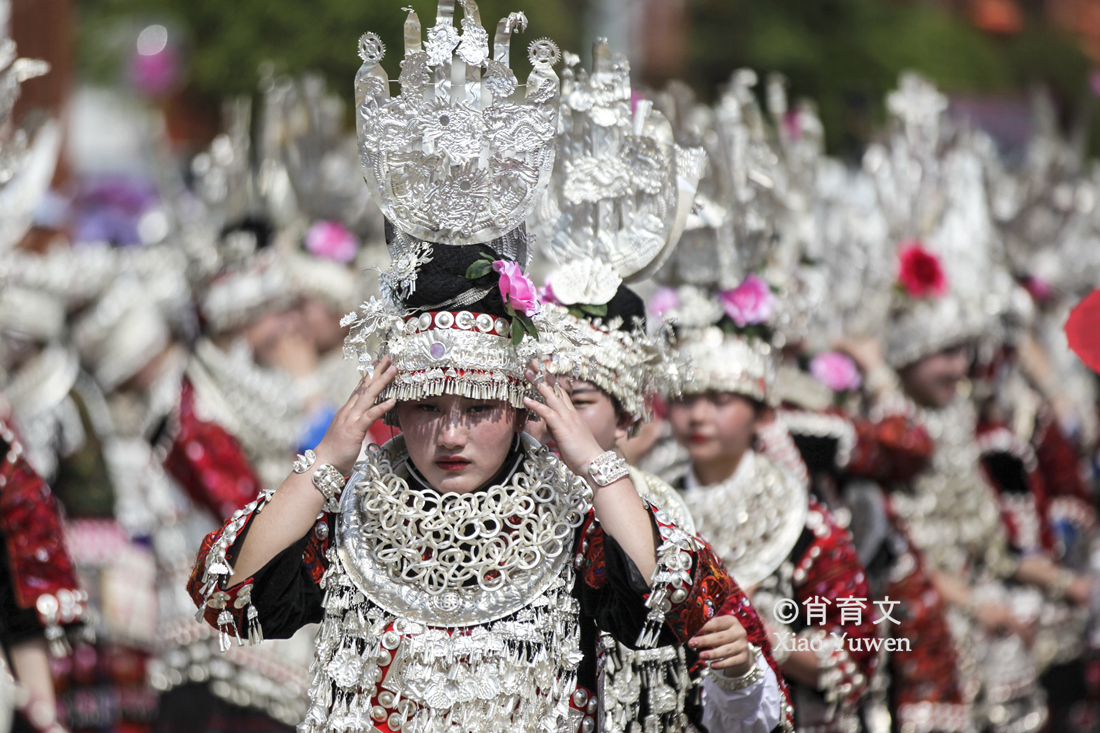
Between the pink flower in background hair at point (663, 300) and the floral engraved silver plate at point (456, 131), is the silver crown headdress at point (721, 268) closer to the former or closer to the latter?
the pink flower in background hair at point (663, 300)

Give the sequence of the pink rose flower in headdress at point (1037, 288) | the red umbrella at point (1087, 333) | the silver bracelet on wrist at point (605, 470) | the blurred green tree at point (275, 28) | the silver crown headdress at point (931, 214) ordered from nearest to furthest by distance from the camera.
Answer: the silver bracelet on wrist at point (605, 470) < the red umbrella at point (1087, 333) < the silver crown headdress at point (931, 214) < the pink rose flower in headdress at point (1037, 288) < the blurred green tree at point (275, 28)

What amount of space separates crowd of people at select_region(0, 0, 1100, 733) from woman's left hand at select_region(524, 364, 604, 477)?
0.01 m

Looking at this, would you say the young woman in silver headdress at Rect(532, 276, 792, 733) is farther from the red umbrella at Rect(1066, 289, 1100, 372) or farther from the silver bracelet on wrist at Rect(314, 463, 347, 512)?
the red umbrella at Rect(1066, 289, 1100, 372)

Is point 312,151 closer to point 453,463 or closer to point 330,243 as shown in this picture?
point 330,243

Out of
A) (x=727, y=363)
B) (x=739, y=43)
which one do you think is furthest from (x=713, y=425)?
(x=739, y=43)

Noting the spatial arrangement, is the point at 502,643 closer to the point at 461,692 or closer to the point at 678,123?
the point at 461,692

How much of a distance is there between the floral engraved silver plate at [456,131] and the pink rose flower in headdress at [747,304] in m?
1.68

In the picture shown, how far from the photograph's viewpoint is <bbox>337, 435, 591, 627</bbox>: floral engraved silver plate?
313cm

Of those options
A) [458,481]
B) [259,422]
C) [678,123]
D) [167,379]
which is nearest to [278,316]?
[259,422]

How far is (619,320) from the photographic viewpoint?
374 cm

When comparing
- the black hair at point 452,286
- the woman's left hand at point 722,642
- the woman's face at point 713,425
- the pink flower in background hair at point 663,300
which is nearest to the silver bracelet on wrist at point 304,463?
the black hair at point 452,286

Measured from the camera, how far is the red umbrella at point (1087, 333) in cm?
408

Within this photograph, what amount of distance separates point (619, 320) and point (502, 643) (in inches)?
38.5

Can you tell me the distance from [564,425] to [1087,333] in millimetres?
1770
